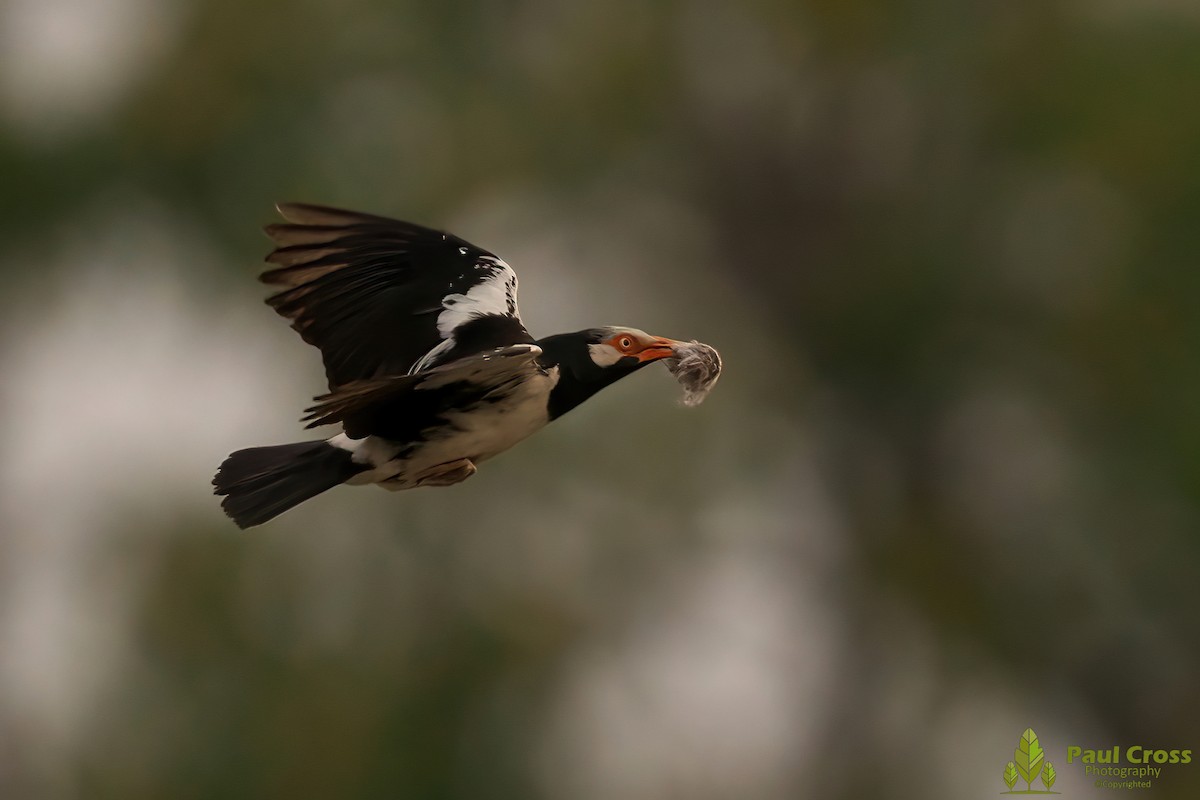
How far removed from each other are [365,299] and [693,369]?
114 cm

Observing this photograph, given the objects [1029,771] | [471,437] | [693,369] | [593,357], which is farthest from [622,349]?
[1029,771]

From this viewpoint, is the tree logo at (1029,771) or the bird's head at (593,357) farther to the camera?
the tree logo at (1029,771)

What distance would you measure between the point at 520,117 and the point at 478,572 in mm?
4231

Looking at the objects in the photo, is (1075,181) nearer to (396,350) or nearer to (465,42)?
(465,42)

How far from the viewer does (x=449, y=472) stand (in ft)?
16.8

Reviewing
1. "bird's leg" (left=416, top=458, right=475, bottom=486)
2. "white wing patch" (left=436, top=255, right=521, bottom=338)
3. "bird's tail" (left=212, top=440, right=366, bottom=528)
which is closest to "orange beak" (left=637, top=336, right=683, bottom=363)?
"white wing patch" (left=436, top=255, right=521, bottom=338)

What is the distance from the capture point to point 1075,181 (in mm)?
12320

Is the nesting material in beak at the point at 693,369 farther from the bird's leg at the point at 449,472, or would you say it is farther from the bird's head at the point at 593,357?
the bird's leg at the point at 449,472

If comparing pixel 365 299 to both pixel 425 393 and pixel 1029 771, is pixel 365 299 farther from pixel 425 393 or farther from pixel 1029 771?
pixel 1029 771

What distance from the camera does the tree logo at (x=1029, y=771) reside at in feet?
32.8

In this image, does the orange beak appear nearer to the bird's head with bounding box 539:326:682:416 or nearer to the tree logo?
the bird's head with bounding box 539:326:682:416

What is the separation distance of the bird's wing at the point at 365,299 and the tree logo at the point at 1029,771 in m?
5.95

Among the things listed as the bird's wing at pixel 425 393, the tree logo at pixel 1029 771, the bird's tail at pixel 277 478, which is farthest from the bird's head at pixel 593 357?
the tree logo at pixel 1029 771

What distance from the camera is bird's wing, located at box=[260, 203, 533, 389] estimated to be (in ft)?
17.4
